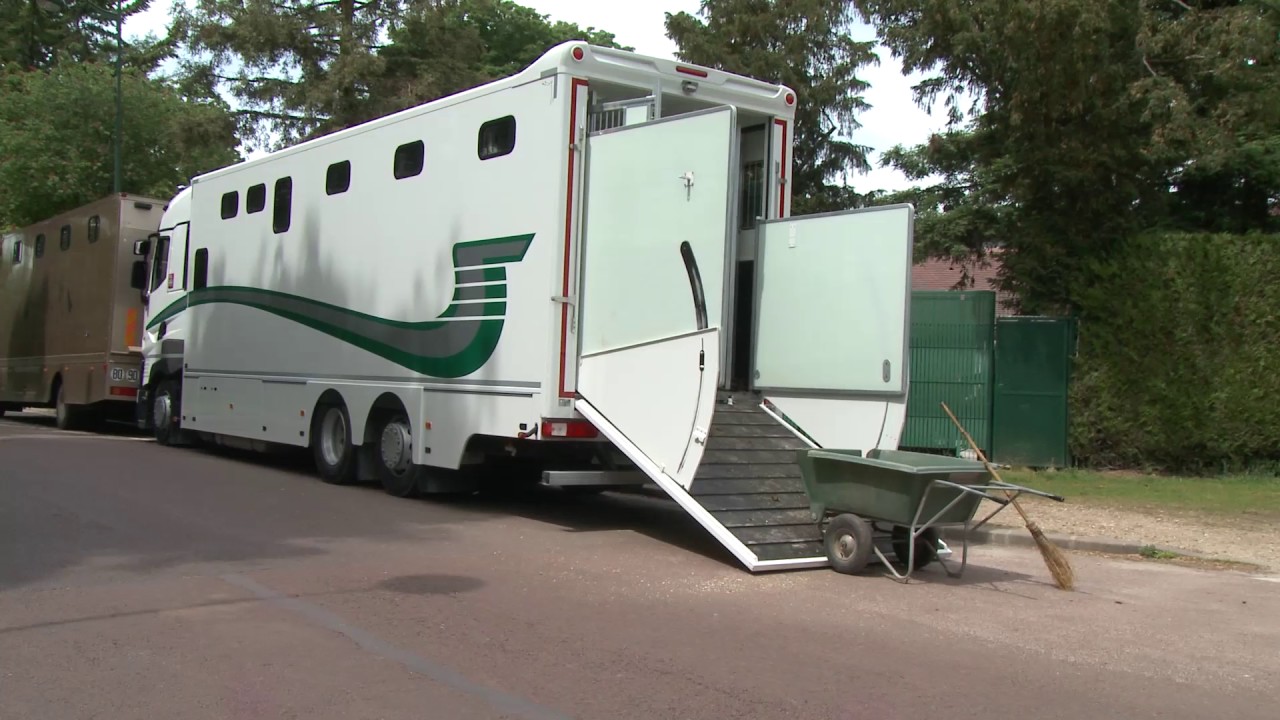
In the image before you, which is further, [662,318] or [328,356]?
[328,356]

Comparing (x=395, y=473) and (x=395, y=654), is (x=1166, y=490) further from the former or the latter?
(x=395, y=654)

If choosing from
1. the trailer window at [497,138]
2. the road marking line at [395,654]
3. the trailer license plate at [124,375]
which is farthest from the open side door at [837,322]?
the trailer license plate at [124,375]

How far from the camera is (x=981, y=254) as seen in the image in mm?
19172

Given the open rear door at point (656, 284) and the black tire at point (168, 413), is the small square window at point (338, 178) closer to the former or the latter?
the open rear door at point (656, 284)

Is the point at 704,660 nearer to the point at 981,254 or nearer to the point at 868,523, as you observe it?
the point at 868,523

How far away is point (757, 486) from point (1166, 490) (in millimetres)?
6853

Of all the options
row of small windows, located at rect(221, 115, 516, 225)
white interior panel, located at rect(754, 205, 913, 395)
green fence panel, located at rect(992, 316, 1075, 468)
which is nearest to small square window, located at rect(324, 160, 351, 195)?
row of small windows, located at rect(221, 115, 516, 225)

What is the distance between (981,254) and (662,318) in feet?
37.4

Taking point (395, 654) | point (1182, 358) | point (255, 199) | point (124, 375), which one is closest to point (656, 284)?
point (395, 654)

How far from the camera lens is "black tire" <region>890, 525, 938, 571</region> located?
8445 millimetres

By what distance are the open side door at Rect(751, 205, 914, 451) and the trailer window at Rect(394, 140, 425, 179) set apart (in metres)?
3.78

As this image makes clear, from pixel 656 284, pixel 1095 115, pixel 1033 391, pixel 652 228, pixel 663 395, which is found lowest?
pixel 663 395

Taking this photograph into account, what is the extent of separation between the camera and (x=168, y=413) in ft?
55.4

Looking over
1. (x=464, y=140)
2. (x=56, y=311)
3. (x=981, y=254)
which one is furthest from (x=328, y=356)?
(x=981, y=254)
